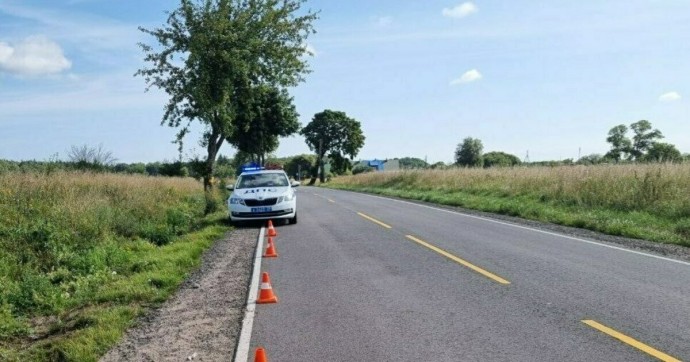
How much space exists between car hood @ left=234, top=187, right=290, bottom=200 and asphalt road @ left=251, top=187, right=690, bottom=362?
178 inches

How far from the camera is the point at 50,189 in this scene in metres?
14.9

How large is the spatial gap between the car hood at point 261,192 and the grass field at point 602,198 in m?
8.21

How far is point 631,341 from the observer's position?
5.27m

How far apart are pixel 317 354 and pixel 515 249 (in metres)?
6.92

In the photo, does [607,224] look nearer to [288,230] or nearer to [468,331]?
[288,230]

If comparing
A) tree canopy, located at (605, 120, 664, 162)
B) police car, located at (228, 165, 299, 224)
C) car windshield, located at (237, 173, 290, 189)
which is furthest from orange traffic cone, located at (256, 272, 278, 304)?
tree canopy, located at (605, 120, 664, 162)

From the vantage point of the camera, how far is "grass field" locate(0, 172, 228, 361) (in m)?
6.59

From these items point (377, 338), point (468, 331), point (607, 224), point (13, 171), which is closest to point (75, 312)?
point (377, 338)

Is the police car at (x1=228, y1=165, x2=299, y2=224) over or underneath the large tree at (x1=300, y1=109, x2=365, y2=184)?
underneath

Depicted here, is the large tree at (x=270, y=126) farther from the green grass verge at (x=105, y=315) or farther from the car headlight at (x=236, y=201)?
the green grass verge at (x=105, y=315)

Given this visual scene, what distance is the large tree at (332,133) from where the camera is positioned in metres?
98.2

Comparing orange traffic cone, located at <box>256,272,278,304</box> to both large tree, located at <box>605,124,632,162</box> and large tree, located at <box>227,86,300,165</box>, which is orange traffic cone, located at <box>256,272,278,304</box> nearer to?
large tree, located at <box>227,86,300,165</box>

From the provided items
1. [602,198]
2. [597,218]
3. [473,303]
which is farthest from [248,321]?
[602,198]

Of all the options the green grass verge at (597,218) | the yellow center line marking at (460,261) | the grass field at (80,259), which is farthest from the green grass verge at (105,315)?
the green grass verge at (597,218)
